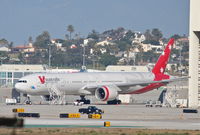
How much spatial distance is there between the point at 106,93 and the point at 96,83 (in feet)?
12.3

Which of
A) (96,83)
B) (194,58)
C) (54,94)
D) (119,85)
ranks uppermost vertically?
(194,58)

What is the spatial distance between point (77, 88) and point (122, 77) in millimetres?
7086

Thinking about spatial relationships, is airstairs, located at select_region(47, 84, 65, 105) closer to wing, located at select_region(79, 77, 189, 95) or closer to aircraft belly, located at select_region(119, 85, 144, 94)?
wing, located at select_region(79, 77, 189, 95)

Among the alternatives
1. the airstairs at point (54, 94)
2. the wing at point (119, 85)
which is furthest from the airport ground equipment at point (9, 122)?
the wing at point (119, 85)

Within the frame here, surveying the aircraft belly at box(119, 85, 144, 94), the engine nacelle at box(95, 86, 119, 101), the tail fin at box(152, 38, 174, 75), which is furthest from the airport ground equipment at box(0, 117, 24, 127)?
the tail fin at box(152, 38, 174, 75)

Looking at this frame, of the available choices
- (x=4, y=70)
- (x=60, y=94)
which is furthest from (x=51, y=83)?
(x=4, y=70)

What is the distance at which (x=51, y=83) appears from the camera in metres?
93.6

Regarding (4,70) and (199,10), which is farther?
(4,70)

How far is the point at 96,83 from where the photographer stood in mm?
97062

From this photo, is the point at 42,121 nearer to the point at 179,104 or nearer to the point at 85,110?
the point at 85,110

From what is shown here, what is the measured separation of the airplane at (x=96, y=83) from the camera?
9350cm

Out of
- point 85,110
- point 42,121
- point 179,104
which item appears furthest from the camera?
point 179,104

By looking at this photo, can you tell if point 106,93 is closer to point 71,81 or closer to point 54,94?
point 71,81

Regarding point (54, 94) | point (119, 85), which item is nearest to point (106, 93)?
point (119, 85)
